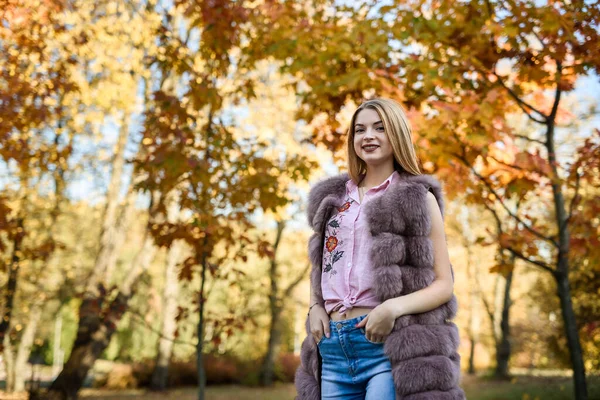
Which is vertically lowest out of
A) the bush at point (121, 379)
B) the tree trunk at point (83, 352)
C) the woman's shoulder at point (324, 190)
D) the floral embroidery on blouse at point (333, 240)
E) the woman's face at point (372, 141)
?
the bush at point (121, 379)

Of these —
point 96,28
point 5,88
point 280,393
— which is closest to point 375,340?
point 5,88

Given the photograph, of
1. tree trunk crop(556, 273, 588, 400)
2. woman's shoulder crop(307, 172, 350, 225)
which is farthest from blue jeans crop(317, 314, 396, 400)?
tree trunk crop(556, 273, 588, 400)

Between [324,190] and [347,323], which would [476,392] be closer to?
[324,190]

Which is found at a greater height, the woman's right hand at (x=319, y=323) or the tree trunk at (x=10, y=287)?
the tree trunk at (x=10, y=287)

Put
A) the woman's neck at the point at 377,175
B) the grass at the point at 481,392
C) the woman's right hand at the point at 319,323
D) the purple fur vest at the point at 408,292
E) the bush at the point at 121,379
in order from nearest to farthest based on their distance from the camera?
1. the purple fur vest at the point at 408,292
2. the woman's right hand at the point at 319,323
3. the woman's neck at the point at 377,175
4. the grass at the point at 481,392
5. the bush at the point at 121,379

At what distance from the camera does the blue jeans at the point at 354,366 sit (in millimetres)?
2021

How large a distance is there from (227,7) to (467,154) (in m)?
2.58

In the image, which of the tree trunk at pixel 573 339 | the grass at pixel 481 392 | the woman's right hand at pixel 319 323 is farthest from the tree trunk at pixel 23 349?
the woman's right hand at pixel 319 323

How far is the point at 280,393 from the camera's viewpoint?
48.7 ft

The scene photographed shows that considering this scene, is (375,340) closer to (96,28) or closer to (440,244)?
→ (440,244)

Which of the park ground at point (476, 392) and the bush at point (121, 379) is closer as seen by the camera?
the park ground at point (476, 392)

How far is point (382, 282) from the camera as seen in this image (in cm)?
203

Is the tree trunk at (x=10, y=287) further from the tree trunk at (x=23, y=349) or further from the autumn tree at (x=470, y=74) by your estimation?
the autumn tree at (x=470, y=74)

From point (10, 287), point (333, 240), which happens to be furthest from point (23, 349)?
point (333, 240)
